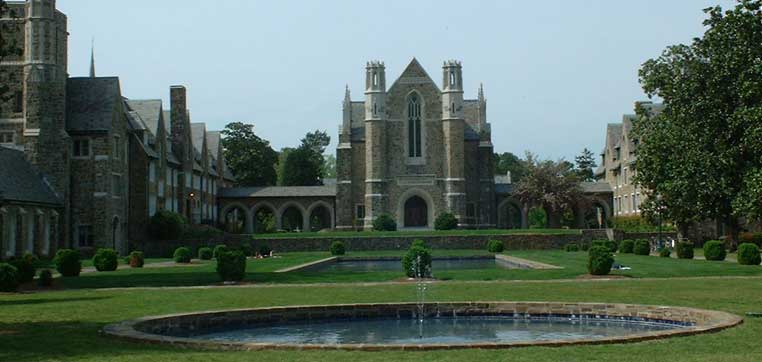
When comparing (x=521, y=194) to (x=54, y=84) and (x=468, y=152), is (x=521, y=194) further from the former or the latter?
(x=54, y=84)

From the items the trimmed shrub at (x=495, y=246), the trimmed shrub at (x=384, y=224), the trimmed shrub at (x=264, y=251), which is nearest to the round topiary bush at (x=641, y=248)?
the trimmed shrub at (x=495, y=246)

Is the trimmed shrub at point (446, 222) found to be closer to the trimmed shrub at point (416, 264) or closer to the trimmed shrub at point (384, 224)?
the trimmed shrub at point (384, 224)

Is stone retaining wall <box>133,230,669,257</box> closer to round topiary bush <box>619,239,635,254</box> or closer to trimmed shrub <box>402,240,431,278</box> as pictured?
round topiary bush <box>619,239,635,254</box>

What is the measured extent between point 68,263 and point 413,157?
42.5m

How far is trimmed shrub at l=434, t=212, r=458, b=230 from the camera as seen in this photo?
214 ft

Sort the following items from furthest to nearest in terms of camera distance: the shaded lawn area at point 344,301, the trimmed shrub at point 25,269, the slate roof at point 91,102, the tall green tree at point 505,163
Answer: the tall green tree at point 505,163 → the slate roof at point 91,102 → the trimmed shrub at point 25,269 → the shaded lawn area at point 344,301

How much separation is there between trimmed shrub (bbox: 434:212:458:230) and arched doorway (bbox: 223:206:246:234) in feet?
62.2

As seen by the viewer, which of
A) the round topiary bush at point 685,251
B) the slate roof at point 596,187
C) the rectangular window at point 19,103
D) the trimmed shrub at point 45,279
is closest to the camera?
the trimmed shrub at point 45,279

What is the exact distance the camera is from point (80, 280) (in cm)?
2791

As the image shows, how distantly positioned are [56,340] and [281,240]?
4084cm

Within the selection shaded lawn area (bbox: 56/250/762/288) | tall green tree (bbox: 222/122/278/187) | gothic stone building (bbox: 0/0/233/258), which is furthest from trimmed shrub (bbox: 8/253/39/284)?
tall green tree (bbox: 222/122/278/187)

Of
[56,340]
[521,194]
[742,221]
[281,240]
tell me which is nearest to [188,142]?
[281,240]

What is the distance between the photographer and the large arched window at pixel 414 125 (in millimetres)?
69625

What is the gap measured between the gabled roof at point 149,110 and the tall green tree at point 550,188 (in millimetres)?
30621
